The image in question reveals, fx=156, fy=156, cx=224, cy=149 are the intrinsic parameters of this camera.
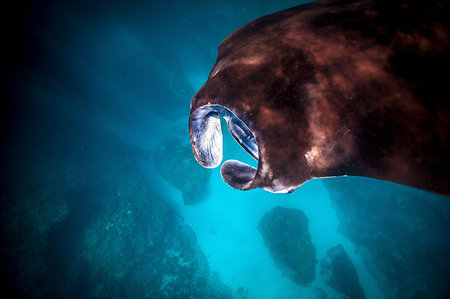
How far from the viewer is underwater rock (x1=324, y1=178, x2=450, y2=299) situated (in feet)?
41.4

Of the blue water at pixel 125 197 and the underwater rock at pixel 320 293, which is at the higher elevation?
the blue water at pixel 125 197

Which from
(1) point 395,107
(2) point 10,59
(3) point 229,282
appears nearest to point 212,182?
(3) point 229,282

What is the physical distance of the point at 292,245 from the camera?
48.3 feet

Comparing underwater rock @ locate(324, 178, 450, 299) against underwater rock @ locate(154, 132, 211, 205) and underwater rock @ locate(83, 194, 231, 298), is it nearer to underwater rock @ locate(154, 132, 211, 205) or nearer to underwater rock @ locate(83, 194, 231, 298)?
underwater rock @ locate(83, 194, 231, 298)

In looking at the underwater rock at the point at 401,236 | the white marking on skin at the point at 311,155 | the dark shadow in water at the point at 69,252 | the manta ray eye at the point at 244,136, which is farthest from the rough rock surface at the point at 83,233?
the white marking on skin at the point at 311,155

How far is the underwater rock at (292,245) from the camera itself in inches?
581

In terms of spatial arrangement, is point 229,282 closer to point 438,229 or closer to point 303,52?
point 438,229

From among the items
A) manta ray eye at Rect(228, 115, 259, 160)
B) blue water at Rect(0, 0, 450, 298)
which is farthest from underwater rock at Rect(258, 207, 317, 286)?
manta ray eye at Rect(228, 115, 259, 160)

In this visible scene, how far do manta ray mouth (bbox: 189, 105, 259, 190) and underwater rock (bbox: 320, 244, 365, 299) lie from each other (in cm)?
2093

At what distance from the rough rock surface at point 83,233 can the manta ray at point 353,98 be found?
17744 millimetres

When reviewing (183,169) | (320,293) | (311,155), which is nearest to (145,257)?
(183,169)

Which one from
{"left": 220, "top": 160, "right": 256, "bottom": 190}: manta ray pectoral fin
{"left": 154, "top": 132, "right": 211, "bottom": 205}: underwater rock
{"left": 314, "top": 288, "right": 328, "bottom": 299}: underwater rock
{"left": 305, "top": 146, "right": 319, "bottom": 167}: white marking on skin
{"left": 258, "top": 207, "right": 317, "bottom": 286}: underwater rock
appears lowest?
{"left": 314, "top": 288, "right": 328, "bottom": 299}: underwater rock

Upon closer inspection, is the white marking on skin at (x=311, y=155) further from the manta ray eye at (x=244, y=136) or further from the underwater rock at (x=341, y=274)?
the underwater rock at (x=341, y=274)

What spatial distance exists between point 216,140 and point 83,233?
61.0 ft
